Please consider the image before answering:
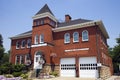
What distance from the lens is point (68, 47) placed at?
906 inches

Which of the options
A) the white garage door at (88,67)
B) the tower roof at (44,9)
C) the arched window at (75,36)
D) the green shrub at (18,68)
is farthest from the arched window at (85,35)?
the green shrub at (18,68)

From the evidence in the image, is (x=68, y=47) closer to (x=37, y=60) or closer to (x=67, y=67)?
(x=67, y=67)

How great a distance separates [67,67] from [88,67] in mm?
3478

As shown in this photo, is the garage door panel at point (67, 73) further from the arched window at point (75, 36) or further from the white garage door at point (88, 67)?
the arched window at point (75, 36)

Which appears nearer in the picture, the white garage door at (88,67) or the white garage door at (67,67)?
the white garage door at (88,67)

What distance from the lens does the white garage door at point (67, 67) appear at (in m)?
22.0

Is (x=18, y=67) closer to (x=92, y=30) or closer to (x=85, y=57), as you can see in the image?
(x=85, y=57)

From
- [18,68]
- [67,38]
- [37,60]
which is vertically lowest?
[18,68]

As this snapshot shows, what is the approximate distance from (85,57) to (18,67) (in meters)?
11.4

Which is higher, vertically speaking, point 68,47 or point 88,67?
point 68,47

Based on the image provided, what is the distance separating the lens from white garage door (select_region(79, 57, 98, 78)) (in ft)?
66.6

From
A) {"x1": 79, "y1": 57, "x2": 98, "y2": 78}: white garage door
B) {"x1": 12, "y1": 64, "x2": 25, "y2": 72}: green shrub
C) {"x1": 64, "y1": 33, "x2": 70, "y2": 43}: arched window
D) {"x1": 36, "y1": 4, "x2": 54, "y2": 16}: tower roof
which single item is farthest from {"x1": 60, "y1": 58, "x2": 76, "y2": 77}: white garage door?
{"x1": 36, "y1": 4, "x2": 54, "y2": 16}: tower roof

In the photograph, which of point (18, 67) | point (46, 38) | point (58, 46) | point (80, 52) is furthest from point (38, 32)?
point (80, 52)

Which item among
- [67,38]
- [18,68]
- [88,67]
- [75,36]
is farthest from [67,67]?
[18,68]
